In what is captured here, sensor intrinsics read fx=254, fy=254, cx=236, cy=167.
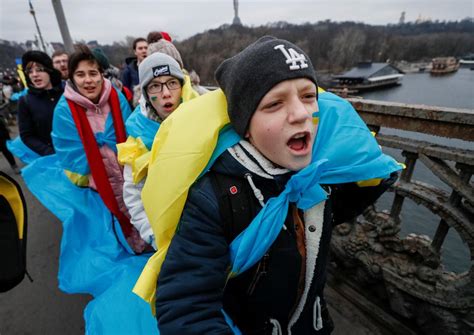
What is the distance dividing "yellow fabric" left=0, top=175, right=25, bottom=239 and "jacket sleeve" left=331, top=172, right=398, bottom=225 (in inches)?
65.8

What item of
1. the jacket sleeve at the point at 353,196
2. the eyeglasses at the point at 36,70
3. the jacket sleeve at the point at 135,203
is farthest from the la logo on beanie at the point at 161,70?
the eyeglasses at the point at 36,70

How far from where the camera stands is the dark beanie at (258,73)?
0.98m

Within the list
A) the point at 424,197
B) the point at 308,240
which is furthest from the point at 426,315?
the point at 308,240

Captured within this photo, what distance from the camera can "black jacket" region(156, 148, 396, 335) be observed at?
955 millimetres

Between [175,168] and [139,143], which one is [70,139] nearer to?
[139,143]

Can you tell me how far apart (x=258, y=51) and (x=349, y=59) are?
73552 millimetres

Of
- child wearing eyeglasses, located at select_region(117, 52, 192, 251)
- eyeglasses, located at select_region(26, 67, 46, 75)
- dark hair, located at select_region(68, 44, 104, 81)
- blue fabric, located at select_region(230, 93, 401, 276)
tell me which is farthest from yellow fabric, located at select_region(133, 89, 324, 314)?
eyeglasses, located at select_region(26, 67, 46, 75)

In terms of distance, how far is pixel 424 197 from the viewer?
2145mm

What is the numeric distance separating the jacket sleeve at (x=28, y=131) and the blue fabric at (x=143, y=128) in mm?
2100

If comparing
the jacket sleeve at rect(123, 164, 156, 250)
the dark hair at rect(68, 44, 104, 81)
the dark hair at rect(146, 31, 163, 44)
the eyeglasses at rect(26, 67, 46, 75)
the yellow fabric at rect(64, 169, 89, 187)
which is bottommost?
the yellow fabric at rect(64, 169, 89, 187)

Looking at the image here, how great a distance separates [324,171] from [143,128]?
54.2 inches

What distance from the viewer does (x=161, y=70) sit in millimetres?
1991

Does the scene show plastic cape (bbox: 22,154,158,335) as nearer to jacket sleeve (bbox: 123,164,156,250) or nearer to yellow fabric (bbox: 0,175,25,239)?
jacket sleeve (bbox: 123,164,156,250)

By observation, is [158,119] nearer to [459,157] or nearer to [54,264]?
[459,157]
